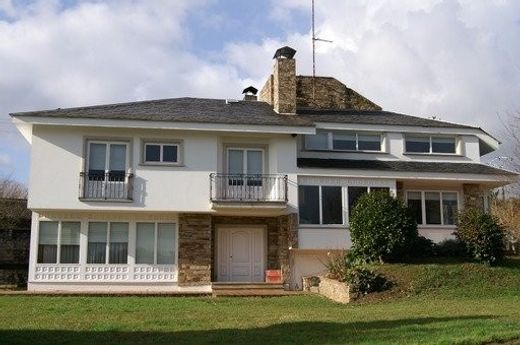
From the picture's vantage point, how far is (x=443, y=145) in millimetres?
27141

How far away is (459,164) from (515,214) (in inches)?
135

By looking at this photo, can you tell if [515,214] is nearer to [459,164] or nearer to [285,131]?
[459,164]

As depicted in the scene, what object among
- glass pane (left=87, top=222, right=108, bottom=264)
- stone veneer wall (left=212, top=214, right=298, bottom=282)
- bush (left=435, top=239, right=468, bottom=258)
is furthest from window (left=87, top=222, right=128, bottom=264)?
bush (left=435, top=239, right=468, bottom=258)

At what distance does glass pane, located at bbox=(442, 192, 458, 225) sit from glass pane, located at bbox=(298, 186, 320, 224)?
576 cm

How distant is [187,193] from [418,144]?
33.6ft

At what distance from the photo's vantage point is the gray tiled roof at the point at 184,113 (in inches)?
901

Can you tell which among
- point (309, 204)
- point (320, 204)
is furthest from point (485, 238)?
point (309, 204)

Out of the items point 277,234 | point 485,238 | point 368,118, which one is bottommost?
point 485,238

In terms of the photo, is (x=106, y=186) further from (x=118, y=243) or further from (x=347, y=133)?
(x=347, y=133)

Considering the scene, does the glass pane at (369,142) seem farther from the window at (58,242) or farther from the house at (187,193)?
the window at (58,242)

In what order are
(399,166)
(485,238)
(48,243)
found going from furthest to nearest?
(399,166)
(48,243)
(485,238)

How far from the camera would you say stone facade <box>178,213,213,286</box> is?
75.5 ft

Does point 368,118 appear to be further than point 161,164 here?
Yes

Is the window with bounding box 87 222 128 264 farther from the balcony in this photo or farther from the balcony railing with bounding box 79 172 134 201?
the balcony
